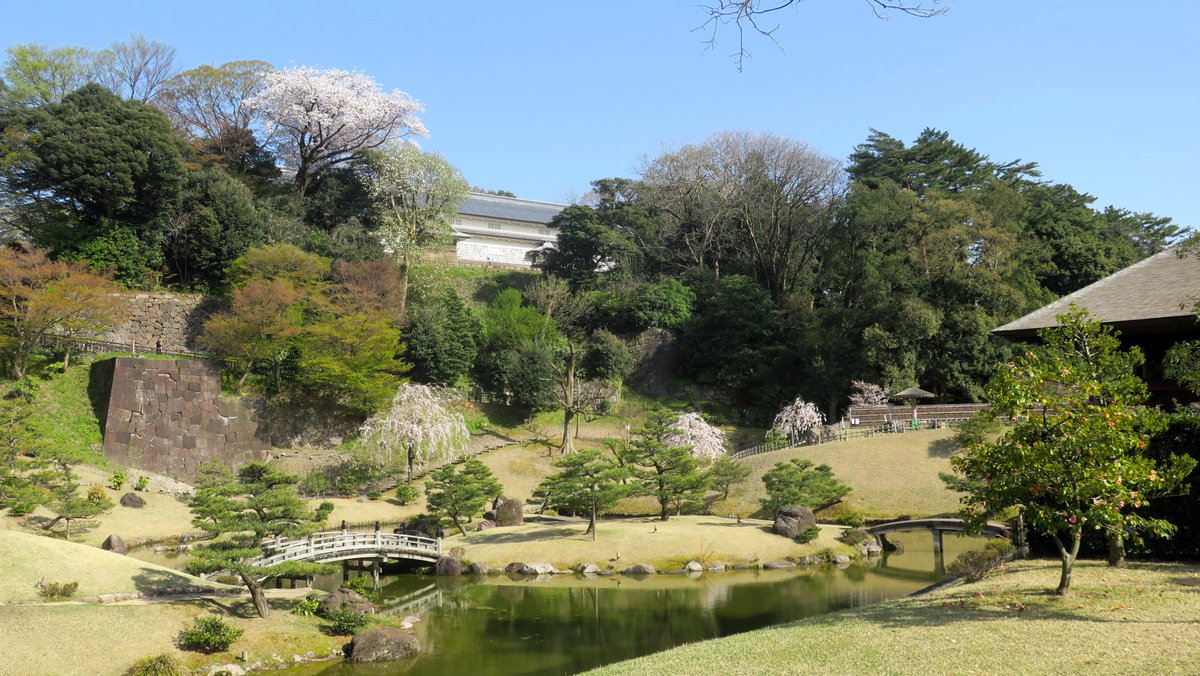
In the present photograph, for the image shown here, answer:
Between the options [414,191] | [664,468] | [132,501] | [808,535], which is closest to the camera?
[808,535]

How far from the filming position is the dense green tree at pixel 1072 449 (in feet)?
30.3

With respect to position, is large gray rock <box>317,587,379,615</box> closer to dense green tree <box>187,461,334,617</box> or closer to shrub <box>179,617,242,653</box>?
dense green tree <box>187,461,334,617</box>

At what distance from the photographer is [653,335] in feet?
124

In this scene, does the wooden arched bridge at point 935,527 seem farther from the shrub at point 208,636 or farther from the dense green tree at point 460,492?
the shrub at point 208,636

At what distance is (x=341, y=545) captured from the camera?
708 inches

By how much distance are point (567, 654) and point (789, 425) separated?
67.3 feet

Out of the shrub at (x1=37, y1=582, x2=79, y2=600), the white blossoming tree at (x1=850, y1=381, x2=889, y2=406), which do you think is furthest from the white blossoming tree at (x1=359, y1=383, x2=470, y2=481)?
the white blossoming tree at (x1=850, y1=381, x2=889, y2=406)

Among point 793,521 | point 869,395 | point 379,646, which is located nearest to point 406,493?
point 793,521

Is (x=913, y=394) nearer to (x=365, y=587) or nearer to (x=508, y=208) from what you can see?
→ (x=365, y=587)

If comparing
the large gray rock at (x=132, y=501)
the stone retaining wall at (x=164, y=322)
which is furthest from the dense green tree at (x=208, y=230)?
the large gray rock at (x=132, y=501)

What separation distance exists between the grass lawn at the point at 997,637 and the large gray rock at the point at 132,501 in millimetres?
18503

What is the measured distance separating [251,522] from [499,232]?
111ft

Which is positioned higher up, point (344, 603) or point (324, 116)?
point (324, 116)

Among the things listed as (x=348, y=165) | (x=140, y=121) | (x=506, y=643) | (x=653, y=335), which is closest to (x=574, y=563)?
(x=506, y=643)
